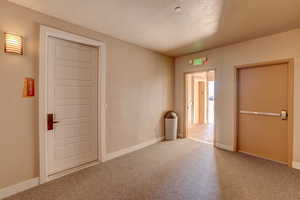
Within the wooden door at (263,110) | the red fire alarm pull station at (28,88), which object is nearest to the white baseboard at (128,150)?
the red fire alarm pull station at (28,88)

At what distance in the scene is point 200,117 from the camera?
23.7ft

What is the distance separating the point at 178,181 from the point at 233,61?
3.05 meters

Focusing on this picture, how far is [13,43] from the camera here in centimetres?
197

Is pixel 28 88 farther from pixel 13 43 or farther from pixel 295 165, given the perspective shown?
pixel 295 165

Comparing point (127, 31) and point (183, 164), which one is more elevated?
point (127, 31)

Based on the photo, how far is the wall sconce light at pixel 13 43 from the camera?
193 centimetres

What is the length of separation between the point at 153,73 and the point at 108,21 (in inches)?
77.4

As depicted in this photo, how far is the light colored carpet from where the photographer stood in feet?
6.59

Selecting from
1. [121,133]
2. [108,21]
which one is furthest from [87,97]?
[108,21]

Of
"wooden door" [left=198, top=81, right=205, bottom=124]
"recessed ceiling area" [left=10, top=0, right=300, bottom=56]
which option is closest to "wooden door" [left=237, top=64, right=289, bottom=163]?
"recessed ceiling area" [left=10, top=0, right=300, bottom=56]

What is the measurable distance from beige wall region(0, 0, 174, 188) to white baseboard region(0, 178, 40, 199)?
65mm

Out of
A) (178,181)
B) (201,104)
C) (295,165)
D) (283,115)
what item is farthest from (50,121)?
(201,104)

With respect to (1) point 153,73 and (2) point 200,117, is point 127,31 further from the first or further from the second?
(2) point 200,117

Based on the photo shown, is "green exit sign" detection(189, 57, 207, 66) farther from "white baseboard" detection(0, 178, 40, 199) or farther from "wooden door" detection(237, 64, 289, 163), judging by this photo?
"white baseboard" detection(0, 178, 40, 199)
